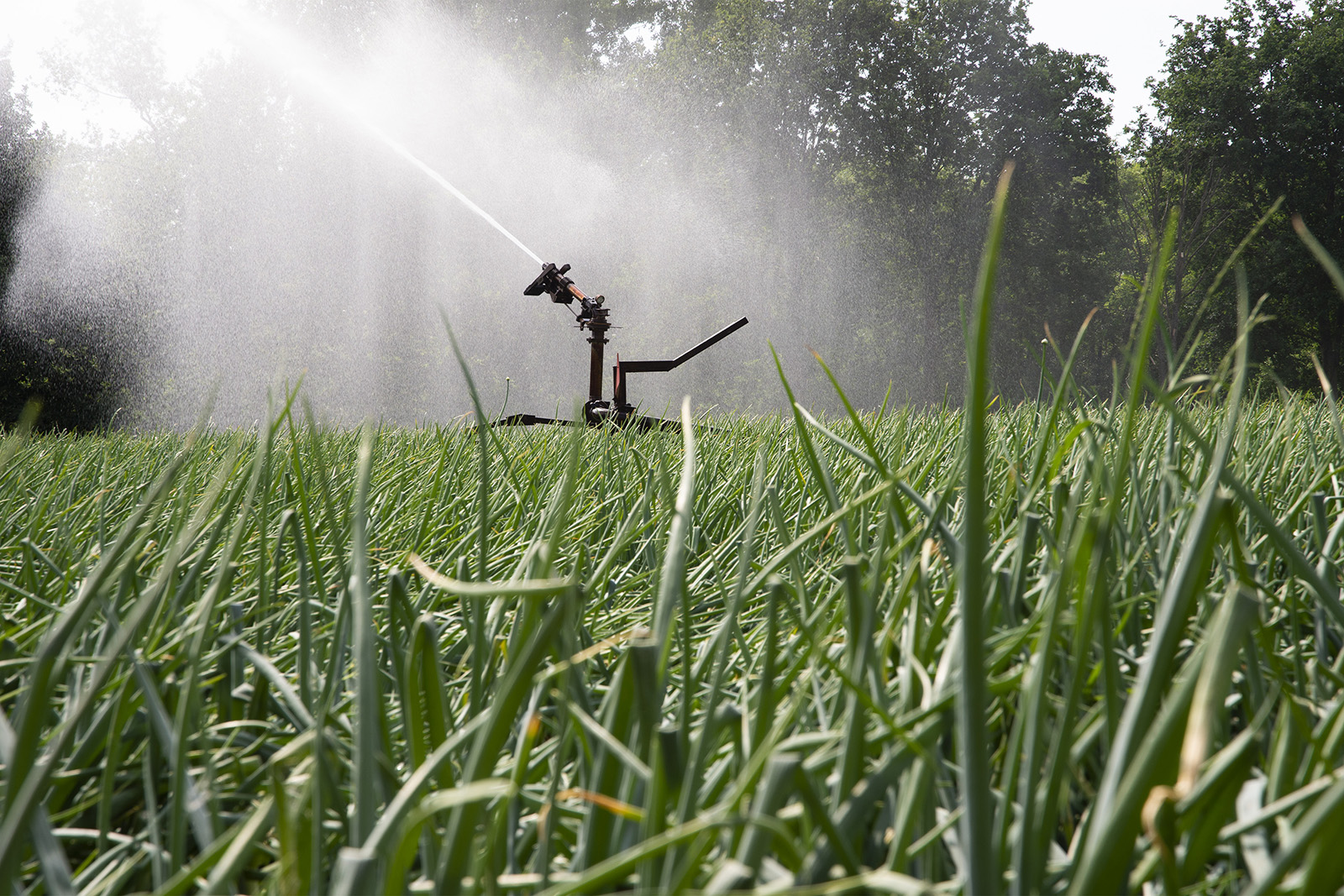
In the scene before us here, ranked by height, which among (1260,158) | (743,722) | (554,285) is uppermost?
(1260,158)

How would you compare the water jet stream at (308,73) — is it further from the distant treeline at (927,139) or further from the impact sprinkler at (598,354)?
the impact sprinkler at (598,354)

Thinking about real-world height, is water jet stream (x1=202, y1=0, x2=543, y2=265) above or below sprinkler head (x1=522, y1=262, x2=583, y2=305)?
above

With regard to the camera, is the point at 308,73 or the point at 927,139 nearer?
the point at 308,73

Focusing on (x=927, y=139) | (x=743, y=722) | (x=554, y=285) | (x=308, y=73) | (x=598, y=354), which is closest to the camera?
(x=743, y=722)

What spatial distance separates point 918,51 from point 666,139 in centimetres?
529

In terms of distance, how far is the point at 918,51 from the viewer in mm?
16531

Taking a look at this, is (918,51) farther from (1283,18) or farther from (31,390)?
(31,390)

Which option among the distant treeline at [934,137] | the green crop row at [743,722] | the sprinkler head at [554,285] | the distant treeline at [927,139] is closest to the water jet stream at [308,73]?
the distant treeline at [927,139]

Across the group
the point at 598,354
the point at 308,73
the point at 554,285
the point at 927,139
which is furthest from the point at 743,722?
the point at 927,139

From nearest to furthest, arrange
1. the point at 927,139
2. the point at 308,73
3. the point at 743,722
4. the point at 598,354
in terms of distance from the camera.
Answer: the point at 743,722 < the point at 598,354 < the point at 308,73 < the point at 927,139

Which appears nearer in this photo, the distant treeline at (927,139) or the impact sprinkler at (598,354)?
the impact sprinkler at (598,354)

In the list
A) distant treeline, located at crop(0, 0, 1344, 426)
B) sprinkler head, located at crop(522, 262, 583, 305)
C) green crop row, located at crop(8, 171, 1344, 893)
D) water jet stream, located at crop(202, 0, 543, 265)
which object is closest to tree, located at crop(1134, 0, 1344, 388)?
distant treeline, located at crop(0, 0, 1344, 426)

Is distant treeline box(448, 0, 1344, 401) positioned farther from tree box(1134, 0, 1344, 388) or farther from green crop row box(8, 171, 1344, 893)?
green crop row box(8, 171, 1344, 893)

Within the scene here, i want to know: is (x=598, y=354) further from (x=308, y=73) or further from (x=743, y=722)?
(x=308, y=73)
